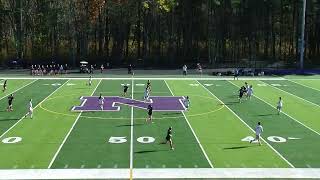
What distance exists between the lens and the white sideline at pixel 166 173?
23.4 meters

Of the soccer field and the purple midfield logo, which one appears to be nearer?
the soccer field

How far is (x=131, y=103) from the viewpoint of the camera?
42.7 m

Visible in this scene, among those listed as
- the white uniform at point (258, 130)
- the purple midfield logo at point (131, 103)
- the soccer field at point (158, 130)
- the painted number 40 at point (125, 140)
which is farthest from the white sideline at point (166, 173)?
the purple midfield logo at point (131, 103)

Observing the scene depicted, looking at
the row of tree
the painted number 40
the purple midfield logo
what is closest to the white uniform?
the painted number 40

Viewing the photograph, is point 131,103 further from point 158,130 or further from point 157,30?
point 157,30

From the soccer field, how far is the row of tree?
29.8m

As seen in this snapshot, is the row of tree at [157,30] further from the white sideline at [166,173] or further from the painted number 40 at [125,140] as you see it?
the white sideline at [166,173]

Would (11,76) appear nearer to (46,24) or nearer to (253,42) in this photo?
(46,24)

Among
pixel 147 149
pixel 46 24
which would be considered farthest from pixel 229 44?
pixel 147 149

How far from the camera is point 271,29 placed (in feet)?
287

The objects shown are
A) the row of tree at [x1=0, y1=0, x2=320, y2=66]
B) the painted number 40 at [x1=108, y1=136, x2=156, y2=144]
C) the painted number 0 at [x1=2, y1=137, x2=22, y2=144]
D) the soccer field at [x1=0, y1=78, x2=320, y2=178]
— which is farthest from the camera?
the row of tree at [x1=0, y1=0, x2=320, y2=66]

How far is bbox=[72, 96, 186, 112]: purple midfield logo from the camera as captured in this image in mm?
40219

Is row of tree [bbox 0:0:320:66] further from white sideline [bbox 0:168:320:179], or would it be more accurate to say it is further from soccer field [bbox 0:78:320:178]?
white sideline [bbox 0:168:320:179]

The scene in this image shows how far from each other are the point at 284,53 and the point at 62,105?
54.2 meters
